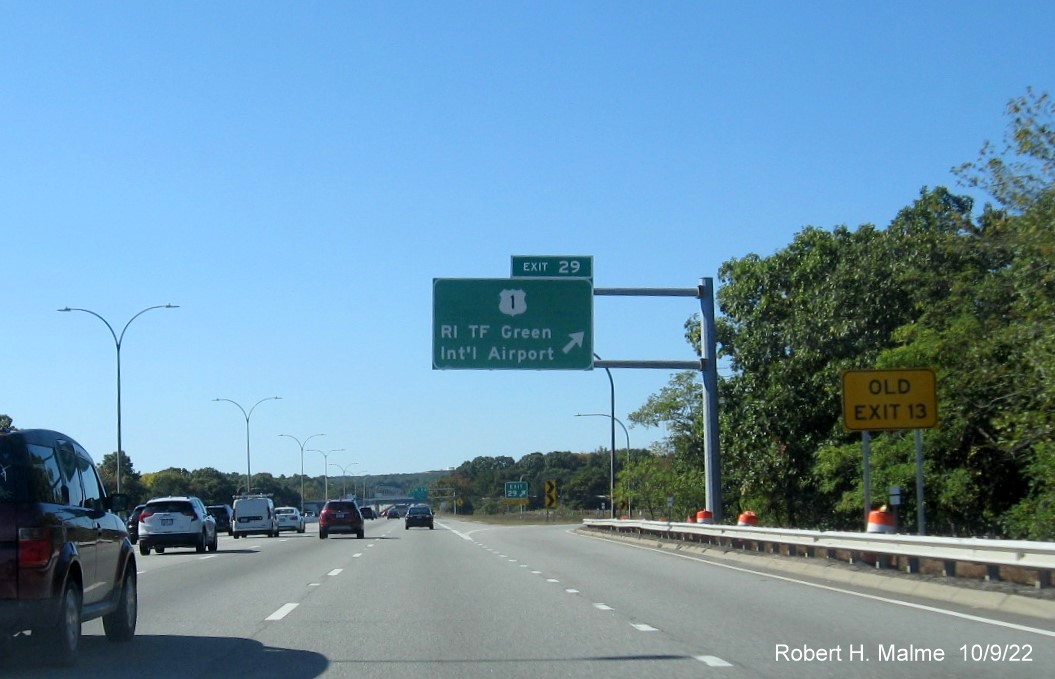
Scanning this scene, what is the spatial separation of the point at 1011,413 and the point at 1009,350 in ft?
9.08

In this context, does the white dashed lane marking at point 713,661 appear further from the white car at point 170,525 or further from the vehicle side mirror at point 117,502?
the white car at point 170,525

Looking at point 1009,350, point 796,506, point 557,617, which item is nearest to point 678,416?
point 796,506

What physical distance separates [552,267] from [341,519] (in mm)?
24159

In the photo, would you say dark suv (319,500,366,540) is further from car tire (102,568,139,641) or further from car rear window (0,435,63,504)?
car rear window (0,435,63,504)

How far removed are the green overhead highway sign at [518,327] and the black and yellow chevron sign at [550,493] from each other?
129 feet

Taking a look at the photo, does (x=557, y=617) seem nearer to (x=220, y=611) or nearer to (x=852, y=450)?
(x=220, y=611)

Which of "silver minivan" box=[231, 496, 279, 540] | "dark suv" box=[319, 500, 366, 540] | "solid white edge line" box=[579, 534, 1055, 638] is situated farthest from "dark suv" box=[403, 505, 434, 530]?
"solid white edge line" box=[579, 534, 1055, 638]

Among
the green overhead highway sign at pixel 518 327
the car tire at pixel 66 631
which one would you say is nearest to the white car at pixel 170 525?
the green overhead highway sign at pixel 518 327

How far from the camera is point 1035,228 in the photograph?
23938 millimetres

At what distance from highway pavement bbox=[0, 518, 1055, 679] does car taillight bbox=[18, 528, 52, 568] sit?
1024 millimetres

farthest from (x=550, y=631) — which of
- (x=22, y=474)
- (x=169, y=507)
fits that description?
(x=169, y=507)

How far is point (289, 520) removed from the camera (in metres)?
66.2

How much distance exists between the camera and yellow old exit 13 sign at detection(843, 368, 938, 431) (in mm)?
22000

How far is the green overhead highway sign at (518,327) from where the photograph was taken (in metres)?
30.2
